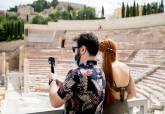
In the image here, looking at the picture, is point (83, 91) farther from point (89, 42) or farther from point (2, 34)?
point (2, 34)

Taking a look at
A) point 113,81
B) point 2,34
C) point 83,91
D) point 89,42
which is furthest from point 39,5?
point 83,91

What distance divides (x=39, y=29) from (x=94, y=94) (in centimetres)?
2932

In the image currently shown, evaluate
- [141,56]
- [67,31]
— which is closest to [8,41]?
[67,31]

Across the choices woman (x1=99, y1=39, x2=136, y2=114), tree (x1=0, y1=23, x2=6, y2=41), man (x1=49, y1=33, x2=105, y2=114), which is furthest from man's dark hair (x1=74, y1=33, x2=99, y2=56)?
tree (x1=0, y1=23, x2=6, y2=41)

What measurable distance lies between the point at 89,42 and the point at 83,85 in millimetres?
351

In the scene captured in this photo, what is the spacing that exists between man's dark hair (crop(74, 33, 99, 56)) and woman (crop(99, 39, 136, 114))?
0.21 metres

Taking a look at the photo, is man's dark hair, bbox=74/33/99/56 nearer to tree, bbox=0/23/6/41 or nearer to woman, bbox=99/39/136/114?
woman, bbox=99/39/136/114

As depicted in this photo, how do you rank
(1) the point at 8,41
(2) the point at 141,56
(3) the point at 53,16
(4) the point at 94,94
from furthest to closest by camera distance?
(3) the point at 53,16, (1) the point at 8,41, (2) the point at 141,56, (4) the point at 94,94

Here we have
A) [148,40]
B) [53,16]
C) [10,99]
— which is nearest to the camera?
[10,99]

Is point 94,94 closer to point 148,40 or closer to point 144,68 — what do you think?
point 144,68

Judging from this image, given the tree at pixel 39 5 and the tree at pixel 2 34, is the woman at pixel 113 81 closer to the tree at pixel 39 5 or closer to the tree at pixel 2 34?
the tree at pixel 2 34

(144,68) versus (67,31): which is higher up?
(67,31)

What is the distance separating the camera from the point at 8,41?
3566 cm

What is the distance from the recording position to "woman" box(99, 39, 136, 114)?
2912 mm
